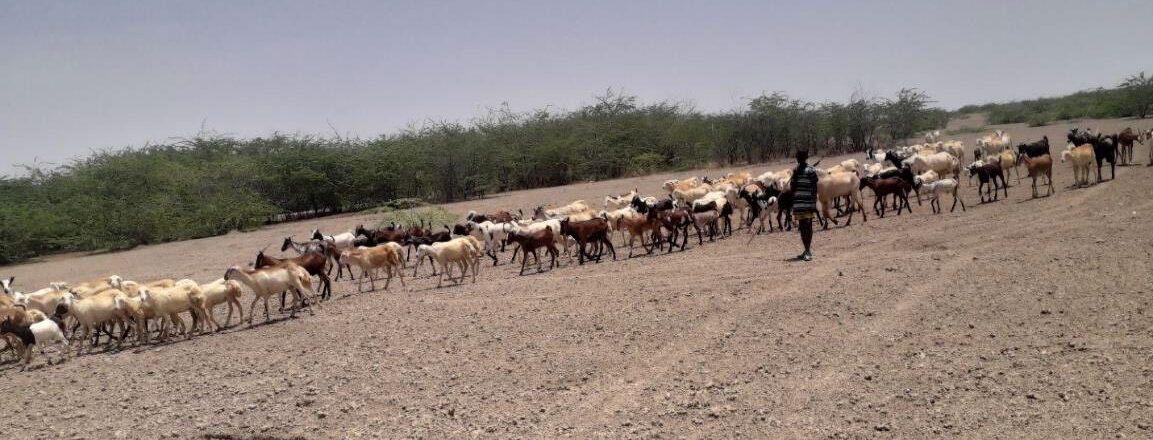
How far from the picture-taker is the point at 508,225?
18.4 m

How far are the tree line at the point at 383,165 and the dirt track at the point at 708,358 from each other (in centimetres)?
2512

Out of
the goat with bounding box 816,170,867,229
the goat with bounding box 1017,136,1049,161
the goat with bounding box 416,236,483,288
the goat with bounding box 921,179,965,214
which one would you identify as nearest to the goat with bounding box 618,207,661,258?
the goat with bounding box 416,236,483,288

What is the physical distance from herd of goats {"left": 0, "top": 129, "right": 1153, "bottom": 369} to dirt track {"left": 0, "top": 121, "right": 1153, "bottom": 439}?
2.18 feet

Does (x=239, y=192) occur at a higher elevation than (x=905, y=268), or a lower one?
higher

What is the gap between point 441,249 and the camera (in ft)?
48.1

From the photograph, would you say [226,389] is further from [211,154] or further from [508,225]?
[211,154]

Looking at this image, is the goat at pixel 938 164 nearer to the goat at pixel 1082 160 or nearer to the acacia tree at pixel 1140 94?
the goat at pixel 1082 160

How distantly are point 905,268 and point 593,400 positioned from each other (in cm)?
580

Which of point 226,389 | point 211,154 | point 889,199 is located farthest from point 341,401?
point 211,154

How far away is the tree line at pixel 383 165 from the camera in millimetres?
33938

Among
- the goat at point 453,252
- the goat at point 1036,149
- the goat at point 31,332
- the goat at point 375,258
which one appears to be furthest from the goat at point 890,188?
the goat at point 31,332

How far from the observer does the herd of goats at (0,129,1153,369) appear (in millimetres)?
12258

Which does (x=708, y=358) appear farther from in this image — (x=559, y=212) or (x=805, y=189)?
(x=559, y=212)

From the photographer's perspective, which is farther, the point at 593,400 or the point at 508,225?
the point at 508,225
